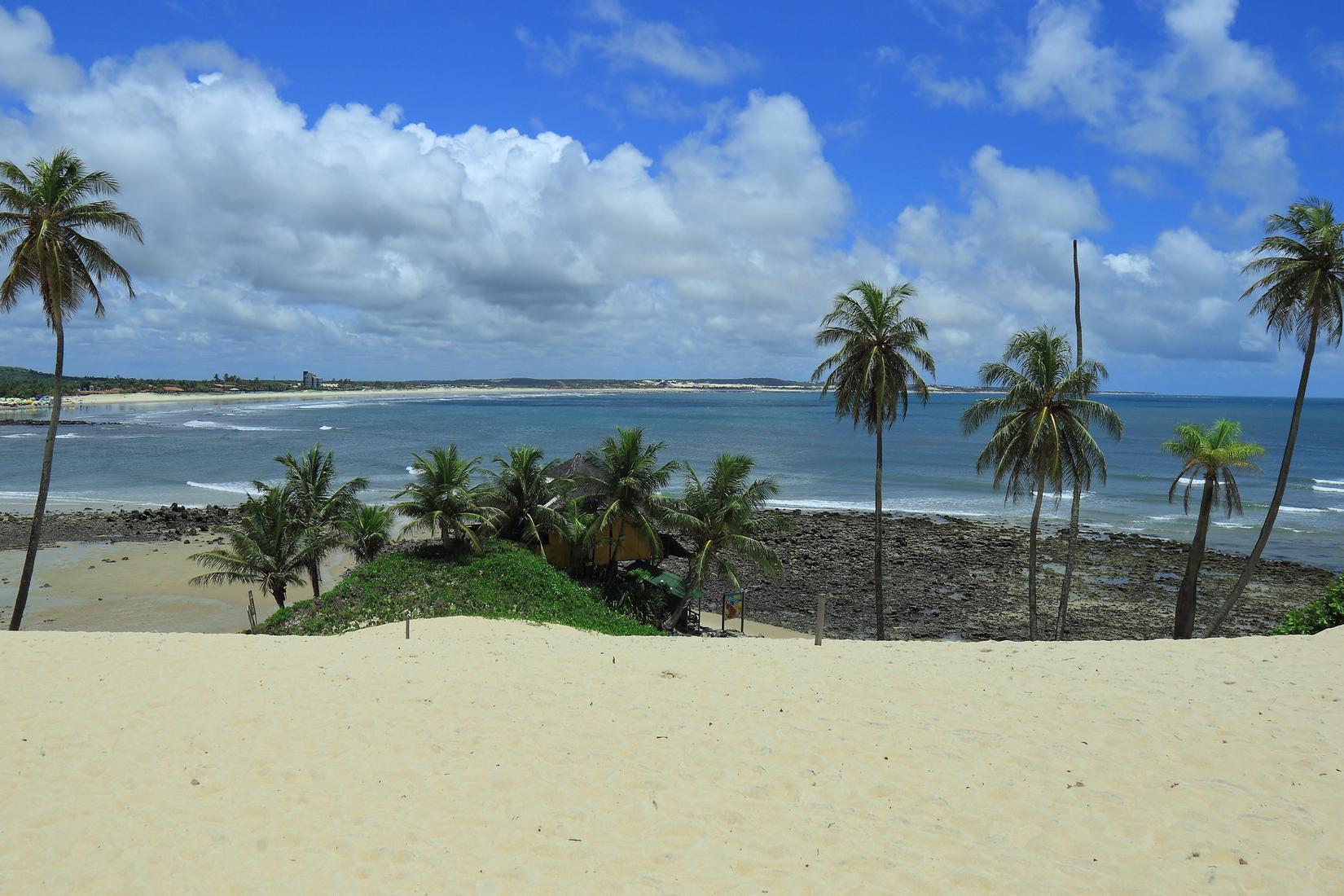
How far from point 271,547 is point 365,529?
264cm

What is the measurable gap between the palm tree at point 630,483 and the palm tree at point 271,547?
8155 mm

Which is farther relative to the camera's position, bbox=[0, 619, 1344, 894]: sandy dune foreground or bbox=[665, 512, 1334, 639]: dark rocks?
bbox=[665, 512, 1334, 639]: dark rocks

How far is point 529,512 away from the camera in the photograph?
2277cm

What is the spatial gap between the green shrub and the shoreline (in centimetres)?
964

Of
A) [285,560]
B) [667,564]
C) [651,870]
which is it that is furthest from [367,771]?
[667,564]

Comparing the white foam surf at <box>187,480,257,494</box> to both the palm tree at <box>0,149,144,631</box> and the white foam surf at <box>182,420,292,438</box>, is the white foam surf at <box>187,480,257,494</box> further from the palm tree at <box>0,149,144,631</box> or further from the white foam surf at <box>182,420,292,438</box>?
the white foam surf at <box>182,420,292,438</box>

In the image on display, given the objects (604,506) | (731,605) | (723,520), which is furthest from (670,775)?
(731,605)

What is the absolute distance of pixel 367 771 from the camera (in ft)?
23.6

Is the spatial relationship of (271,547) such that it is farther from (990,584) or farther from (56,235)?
(990,584)

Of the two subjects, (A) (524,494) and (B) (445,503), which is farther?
(A) (524,494)

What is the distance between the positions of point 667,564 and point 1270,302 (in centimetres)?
2067

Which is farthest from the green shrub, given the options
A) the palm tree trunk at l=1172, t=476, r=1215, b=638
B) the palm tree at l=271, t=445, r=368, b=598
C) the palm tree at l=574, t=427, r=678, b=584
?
the palm tree at l=271, t=445, r=368, b=598

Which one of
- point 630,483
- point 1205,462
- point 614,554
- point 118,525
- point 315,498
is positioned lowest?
point 118,525

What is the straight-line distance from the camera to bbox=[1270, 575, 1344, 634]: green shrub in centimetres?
1317
